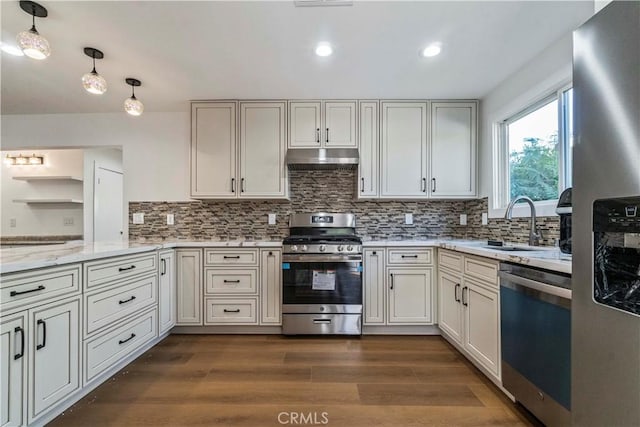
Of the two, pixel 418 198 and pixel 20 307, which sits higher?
pixel 418 198

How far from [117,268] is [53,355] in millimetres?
591

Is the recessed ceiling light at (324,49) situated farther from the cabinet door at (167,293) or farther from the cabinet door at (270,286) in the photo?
the cabinet door at (167,293)

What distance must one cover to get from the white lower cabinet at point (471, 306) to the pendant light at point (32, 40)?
9.36 ft

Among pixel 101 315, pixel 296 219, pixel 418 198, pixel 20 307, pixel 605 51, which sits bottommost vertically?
pixel 101 315

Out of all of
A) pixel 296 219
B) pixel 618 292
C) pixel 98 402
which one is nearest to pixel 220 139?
pixel 296 219

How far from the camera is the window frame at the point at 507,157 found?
1924 millimetres

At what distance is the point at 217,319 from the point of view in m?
2.69

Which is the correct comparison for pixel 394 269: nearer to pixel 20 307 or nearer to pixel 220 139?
pixel 220 139

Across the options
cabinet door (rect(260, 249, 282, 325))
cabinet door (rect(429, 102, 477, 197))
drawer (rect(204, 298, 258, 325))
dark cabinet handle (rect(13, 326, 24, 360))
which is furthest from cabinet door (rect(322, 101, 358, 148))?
dark cabinet handle (rect(13, 326, 24, 360))

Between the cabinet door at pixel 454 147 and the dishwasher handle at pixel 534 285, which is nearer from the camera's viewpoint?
the dishwasher handle at pixel 534 285

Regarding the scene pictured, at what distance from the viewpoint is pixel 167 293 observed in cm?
255

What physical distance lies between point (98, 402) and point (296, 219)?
6.76 ft

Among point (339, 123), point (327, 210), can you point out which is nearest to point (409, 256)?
point (327, 210)

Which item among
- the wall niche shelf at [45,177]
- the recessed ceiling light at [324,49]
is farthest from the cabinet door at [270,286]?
the wall niche shelf at [45,177]
